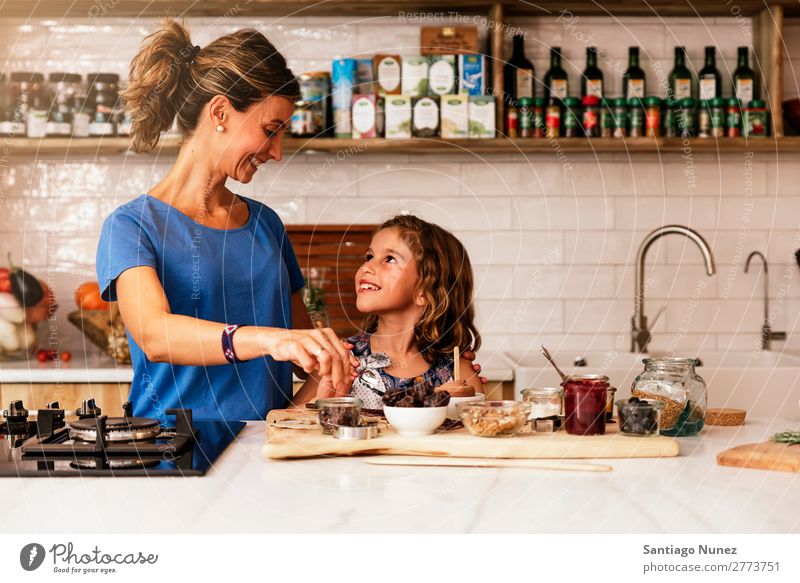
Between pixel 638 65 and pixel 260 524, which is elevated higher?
pixel 638 65

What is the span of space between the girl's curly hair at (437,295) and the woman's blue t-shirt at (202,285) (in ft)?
1.06

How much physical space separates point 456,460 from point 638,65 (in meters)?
2.04

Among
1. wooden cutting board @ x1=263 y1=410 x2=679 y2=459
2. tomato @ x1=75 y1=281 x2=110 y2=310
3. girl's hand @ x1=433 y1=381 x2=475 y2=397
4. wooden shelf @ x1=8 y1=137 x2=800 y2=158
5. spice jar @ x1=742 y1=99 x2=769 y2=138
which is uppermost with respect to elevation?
spice jar @ x1=742 y1=99 x2=769 y2=138

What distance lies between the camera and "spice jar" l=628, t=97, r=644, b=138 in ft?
9.13

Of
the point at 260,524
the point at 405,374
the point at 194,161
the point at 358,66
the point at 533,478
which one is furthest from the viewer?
the point at 358,66

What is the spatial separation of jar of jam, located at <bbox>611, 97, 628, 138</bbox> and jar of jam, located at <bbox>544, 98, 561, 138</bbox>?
172 millimetres

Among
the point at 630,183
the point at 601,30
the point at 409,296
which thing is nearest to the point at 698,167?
the point at 630,183

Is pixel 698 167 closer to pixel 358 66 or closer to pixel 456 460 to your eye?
pixel 358 66

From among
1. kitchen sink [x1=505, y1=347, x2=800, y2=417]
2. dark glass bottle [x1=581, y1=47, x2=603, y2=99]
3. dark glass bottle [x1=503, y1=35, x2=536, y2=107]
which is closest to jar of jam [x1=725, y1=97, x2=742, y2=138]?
dark glass bottle [x1=581, y1=47, x2=603, y2=99]

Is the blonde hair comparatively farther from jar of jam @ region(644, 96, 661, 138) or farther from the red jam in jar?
jar of jam @ region(644, 96, 661, 138)

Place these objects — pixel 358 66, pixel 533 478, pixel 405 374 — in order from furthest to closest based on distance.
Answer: pixel 358 66 < pixel 405 374 < pixel 533 478

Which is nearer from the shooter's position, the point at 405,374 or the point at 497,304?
the point at 405,374

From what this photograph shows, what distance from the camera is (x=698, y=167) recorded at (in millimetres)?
2922

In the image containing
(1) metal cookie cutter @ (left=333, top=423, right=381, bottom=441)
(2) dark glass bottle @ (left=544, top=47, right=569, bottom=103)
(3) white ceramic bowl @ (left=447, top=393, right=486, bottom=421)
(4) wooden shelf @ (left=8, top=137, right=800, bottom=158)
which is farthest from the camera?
(2) dark glass bottle @ (left=544, top=47, right=569, bottom=103)
